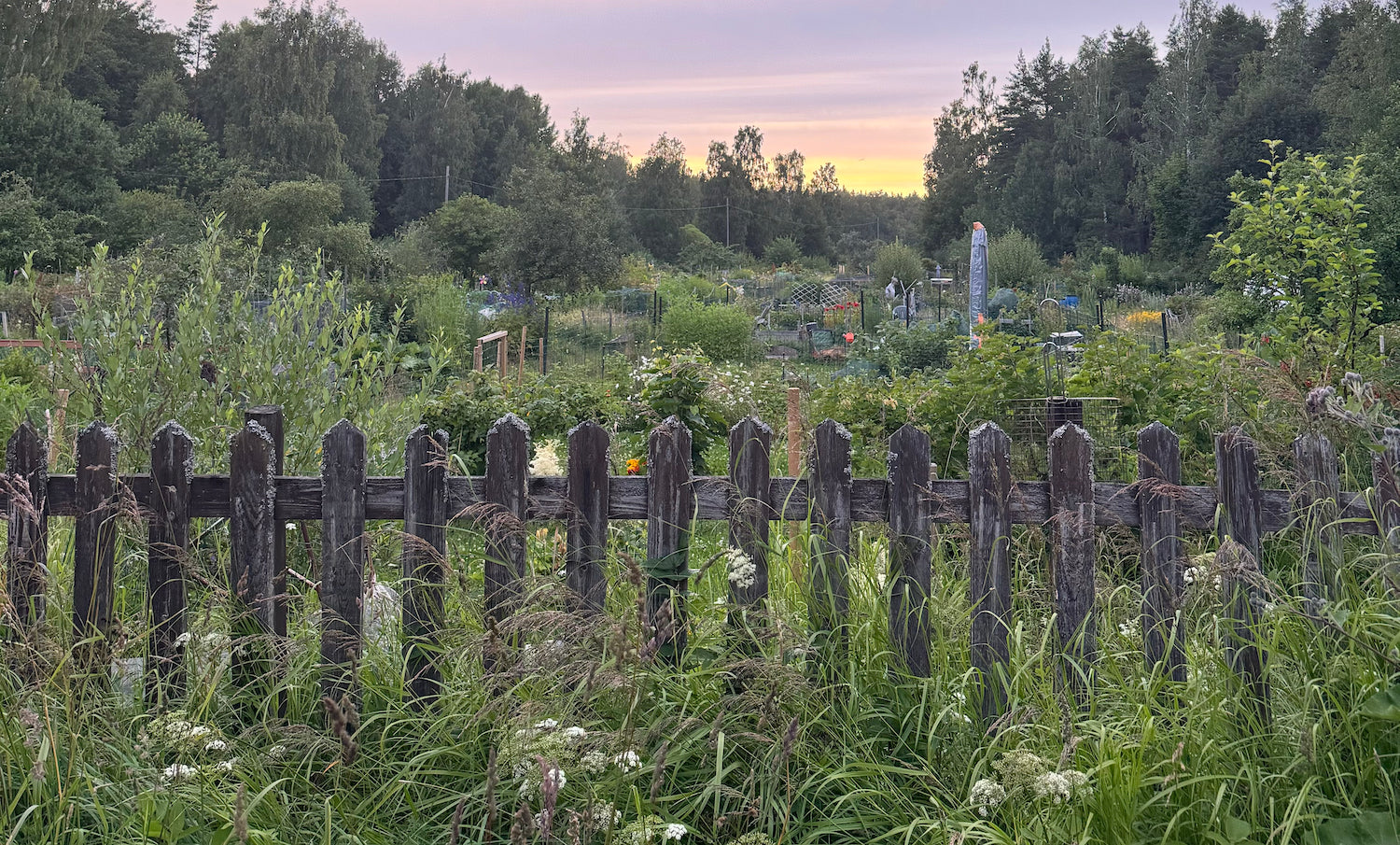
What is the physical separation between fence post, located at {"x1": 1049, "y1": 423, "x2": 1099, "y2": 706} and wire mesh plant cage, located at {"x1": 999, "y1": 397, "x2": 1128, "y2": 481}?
2823 millimetres

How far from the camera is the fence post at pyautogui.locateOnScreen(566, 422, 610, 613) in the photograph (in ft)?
9.45

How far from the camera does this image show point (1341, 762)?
204cm

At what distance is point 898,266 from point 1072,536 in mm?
30817

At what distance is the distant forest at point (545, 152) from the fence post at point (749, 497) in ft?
37.2

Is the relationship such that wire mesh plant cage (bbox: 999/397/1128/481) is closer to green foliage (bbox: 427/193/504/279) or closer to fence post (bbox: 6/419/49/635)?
fence post (bbox: 6/419/49/635)

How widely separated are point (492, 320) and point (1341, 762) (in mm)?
18821

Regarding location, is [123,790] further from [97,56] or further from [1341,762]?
[97,56]

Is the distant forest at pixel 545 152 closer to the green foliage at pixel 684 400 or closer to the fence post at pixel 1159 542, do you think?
the green foliage at pixel 684 400

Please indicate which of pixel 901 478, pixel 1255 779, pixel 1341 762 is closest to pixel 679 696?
pixel 901 478

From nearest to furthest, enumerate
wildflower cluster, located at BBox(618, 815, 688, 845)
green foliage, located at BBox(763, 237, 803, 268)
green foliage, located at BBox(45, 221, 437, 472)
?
wildflower cluster, located at BBox(618, 815, 688, 845) < green foliage, located at BBox(45, 221, 437, 472) < green foliage, located at BBox(763, 237, 803, 268)

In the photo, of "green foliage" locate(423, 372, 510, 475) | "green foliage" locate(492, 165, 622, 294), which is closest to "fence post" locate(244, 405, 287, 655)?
"green foliage" locate(423, 372, 510, 475)

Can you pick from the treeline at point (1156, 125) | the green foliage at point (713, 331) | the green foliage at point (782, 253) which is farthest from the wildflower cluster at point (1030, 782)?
the green foliage at point (782, 253)

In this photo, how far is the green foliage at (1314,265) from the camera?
6.17m

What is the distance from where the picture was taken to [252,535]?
2947 millimetres
